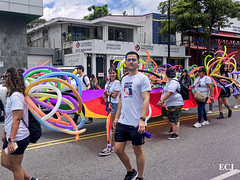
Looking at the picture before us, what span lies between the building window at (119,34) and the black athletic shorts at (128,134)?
25446mm

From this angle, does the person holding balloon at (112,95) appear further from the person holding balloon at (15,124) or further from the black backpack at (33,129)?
the person holding balloon at (15,124)

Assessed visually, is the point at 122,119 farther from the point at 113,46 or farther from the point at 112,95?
the point at 113,46

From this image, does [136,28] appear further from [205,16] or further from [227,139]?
[227,139]

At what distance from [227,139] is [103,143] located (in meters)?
3.17

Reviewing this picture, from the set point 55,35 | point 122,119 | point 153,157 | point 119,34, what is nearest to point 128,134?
point 122,119

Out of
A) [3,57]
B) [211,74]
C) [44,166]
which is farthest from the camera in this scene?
[3,57]

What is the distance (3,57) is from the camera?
19922 millimetres

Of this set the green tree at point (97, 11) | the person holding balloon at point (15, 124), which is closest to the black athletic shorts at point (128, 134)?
the person holding balloon at point (15, 124)

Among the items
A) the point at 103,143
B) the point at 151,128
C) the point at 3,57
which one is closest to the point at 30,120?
the point at 103,143

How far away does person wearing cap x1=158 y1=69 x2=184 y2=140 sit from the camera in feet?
20.9

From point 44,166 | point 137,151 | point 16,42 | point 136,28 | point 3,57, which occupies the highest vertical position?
Result: point 136,28

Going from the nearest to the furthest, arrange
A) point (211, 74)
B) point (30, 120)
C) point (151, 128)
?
point (30, 120) < point (151, 128) < point (211, 74)

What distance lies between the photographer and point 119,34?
28828mm

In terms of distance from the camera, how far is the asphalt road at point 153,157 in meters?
4.33
